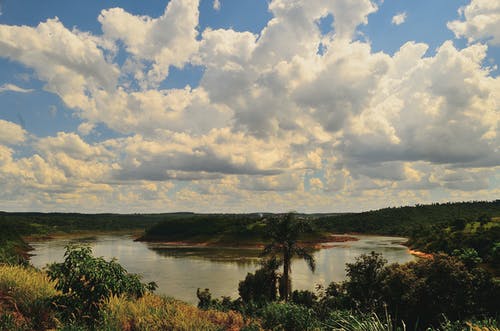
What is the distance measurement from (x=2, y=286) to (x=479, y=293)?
98.5 ft

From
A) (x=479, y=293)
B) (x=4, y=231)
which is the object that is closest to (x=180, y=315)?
(x=479, y=293)

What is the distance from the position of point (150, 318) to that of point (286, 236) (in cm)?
3095

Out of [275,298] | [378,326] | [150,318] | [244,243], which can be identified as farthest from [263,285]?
[244,243]

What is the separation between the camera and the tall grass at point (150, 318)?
1070 centimetres

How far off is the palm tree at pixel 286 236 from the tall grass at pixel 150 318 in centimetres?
2822

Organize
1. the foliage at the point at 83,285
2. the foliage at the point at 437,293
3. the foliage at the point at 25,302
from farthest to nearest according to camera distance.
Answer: the foliage at the point at 437,293 → the foliage at the point at 83,285 → the foliage at the point at 25,302

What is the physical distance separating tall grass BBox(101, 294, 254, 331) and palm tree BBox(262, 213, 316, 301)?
28.2 m

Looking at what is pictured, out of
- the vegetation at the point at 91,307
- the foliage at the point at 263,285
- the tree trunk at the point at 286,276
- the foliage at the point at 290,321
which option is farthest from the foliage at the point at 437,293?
the vegetation at the point at 91,307

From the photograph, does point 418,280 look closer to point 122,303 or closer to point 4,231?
point 122,303

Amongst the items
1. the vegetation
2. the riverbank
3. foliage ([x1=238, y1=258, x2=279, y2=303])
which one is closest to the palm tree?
foliage ([x1=238, y1=258, x2=279, y2=303])

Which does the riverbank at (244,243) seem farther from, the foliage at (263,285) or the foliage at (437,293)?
the foliage at (437,293)

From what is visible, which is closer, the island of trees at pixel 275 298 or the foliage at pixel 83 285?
the island of trees at pixel 275 298

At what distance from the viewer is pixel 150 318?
11.0 meters

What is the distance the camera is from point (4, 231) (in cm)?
11338
